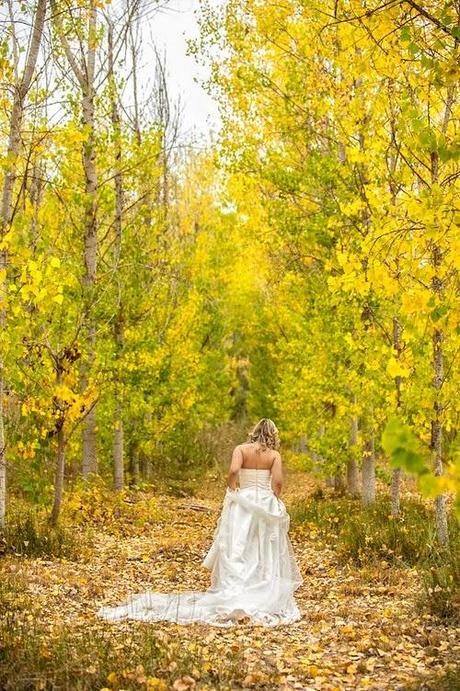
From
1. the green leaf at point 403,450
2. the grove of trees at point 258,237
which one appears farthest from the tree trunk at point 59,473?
the green leaf at point 403,450

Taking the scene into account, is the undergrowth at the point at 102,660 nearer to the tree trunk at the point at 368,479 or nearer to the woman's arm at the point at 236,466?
the woman's arm at the point at 236,466

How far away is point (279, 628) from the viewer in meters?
6.35

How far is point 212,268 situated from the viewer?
23938 millimetres

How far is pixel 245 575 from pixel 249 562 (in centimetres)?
16

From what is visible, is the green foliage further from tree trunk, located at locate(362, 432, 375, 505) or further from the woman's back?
tree trunk, located at locate(362, 432, 375, 505)

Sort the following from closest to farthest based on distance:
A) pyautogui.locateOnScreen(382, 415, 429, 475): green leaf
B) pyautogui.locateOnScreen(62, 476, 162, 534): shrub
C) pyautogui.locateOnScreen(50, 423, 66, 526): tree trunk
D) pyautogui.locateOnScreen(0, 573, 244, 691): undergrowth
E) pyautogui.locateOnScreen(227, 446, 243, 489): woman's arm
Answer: pyautogui.locateOnScreen(382, 415, 429, 475): green leaf
pyautogui.locateOnScreen(0, 573, 244, 691): undergrowth
pyautogui.locateOnScreen(227, 446, 243, 489): woman's arm
pyautogui.locateOnScreen(50, 423, 66, 526): tree trunk
pyautogui.locateOnScreen(62, 476, 162, 534): shrub

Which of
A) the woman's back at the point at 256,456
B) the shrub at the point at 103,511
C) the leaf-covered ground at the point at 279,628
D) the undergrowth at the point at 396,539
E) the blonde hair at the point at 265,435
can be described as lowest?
the leaf-covered ground at the point at 279,628

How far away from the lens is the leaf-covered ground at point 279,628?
4.73 metres

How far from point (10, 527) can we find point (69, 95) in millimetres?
5887

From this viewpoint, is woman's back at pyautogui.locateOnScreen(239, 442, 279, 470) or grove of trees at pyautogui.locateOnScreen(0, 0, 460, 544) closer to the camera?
grove of trees at pyautogui.locateOnScreen(0, 0, 460, 544)

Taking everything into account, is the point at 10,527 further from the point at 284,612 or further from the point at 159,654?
the point at 159,654

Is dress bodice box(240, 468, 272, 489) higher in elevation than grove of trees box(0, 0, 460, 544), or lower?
lower

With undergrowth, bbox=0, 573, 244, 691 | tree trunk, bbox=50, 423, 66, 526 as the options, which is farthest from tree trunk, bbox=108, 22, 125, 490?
undergrowth, bbox=0, 573, 244, 691

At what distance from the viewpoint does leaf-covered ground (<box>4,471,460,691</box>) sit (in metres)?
4.73
